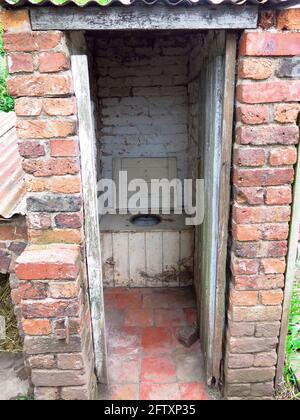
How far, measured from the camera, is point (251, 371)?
227 cm

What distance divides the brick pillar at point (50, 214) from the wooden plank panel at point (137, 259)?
1.56m

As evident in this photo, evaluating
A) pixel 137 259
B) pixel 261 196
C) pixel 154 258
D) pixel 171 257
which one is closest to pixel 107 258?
pixel 137 259

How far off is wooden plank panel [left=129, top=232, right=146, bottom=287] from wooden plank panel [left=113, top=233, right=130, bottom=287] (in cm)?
4

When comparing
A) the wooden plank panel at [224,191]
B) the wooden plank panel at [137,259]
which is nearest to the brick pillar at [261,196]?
the wooden plank panel at [224,191]

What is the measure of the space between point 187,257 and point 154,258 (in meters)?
0.35

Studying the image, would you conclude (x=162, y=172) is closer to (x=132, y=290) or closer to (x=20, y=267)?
(x=132, y=290)

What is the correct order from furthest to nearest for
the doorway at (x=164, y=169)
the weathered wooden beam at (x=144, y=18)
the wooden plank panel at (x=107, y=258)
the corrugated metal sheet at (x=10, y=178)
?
the wooden plank panel at (x=107, y=258) < the corrugated metal sheet at (x=10, y=178) < the doorway at (x=164, y=169) < the weathered wooden beam at (x=144, y=18)

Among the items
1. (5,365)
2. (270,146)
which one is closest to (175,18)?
(270,146)

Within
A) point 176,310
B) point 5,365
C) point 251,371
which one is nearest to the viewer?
point 251,371

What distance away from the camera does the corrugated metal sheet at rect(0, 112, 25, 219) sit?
2.36 m

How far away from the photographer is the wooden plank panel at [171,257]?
12.3 ft

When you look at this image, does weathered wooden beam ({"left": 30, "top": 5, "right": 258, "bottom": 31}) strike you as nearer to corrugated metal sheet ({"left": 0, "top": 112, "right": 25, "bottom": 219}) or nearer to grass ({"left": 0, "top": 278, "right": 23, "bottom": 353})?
corrugated metal sheet ({"left": 0, "top": 112, "right": 25, "bottom": 219})

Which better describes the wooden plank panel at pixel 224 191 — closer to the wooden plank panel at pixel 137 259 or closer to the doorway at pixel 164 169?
the doorway at pixel 164 169
